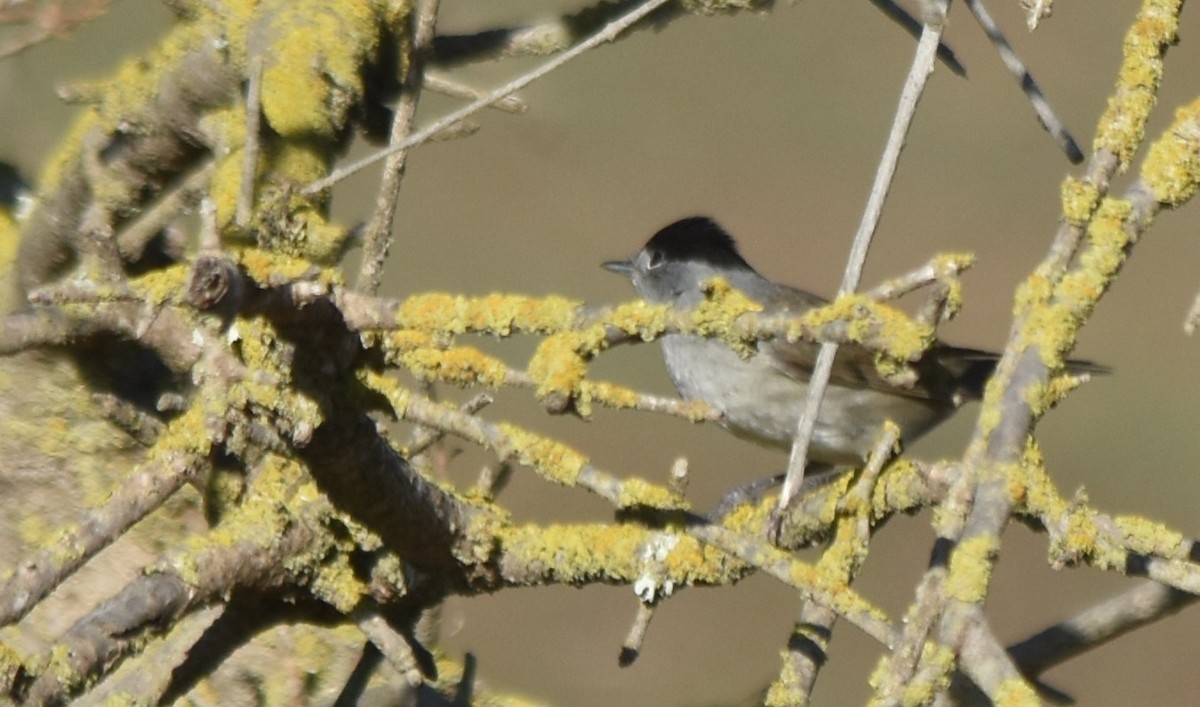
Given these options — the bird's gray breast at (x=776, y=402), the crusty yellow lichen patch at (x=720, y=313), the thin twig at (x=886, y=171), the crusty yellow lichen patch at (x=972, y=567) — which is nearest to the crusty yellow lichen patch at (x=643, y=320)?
the crusty yellow lichen patch at (x=720, y=313)

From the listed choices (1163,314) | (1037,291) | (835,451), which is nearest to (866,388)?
(835,451)

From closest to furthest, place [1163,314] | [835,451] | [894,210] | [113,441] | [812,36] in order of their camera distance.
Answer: [113,441] < [835,451] < [1163,314] < [894,210] < [812,36]

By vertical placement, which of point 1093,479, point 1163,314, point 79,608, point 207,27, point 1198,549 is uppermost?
point 1163,314

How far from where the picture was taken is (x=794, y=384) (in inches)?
206

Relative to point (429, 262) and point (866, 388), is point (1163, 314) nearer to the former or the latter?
point (429, 262)

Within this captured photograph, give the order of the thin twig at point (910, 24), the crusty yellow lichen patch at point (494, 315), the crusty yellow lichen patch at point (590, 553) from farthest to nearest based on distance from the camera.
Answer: the thin twig at point (910, 24) < the crusty yellow lichen patch at point (590, 553) < the crusty yellow lichen patch at point (494, 315)

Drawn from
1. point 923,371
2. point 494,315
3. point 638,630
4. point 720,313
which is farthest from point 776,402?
point 720,313

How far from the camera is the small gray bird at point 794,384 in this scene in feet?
16.9

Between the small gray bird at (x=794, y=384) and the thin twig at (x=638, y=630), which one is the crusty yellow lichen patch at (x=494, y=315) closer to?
the thin twig at (x=638, y=630)

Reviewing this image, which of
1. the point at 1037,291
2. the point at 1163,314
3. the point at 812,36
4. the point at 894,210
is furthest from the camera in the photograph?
the point at 812,36

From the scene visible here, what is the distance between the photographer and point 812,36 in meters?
13.7

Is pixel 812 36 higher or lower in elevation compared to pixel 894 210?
higher

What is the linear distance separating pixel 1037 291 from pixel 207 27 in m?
1.49

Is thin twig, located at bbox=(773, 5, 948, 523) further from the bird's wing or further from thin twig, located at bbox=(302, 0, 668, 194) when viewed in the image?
the bird's wing
